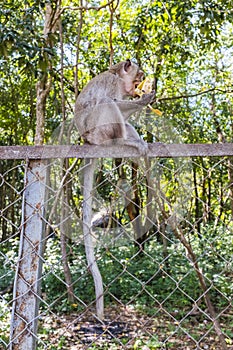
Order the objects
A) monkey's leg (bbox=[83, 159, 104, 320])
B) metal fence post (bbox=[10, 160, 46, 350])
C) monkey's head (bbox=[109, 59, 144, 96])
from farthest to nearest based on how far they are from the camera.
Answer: monkey's head (bbox=[109, 59, 144, 96])
monkey's leg (bbox=[83, 159, 104, 320])
metal fence post (bbox=[10, 160, 46, 350])

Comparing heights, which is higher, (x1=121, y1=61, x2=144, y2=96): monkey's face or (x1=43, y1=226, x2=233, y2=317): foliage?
(x1=121, y1=61, x2=144, y2=96): monkey's face

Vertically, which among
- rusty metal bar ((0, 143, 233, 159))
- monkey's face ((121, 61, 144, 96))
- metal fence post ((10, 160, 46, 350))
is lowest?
metal fence post ((10, 160, 46, 350))

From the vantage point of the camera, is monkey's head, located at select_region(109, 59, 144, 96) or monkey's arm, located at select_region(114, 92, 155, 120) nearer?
monkey's arm, located at select_region(114, 92, 155, 120)

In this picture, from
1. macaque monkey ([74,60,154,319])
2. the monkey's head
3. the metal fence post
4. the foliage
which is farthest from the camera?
the foliage

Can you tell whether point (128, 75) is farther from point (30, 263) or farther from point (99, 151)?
point (30, 263)

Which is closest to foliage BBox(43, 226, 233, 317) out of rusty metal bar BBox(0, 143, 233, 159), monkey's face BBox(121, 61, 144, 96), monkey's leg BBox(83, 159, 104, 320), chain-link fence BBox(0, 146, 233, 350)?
chain-link fence BBox(0, 146, 233, 350)

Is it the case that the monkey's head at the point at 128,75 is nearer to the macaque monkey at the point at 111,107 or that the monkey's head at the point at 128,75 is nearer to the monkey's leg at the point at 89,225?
the macaque monkey at the point at 111,107

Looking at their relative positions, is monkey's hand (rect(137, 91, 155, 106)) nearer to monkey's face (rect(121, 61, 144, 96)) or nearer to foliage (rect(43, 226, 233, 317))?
monkey's face (rect(121, 61, 144, 96))

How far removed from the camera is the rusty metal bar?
1101 mm

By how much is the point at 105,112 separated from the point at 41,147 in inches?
47.6

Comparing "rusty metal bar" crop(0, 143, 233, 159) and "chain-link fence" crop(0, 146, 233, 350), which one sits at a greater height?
"rusty metal bar" crop(0, 143, 233, 159)

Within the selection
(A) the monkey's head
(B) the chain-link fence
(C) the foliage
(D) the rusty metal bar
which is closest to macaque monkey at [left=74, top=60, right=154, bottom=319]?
(A) the monkey's head

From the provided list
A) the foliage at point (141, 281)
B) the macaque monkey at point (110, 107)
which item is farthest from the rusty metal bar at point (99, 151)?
the foliage at point (141, 281)

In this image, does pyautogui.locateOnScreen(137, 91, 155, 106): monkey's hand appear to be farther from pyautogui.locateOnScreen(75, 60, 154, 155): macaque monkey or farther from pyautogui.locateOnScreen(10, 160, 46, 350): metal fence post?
pyautogui.locateOnScreen(10, 160, 46, 350): metal fence post
